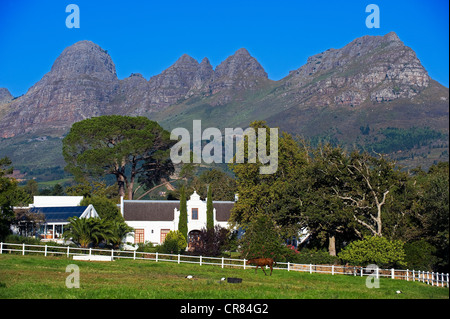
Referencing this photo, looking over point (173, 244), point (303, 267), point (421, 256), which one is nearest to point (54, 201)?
point (173, 244)

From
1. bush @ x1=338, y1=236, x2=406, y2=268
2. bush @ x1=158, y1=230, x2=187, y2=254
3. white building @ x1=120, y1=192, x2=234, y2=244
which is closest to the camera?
bush @ x1=338, y1=236, x2=406, y2=268

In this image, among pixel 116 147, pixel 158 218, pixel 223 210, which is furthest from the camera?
pixel 116 147

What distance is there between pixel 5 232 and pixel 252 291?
97.0 feet

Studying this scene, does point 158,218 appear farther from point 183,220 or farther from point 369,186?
point 369,186

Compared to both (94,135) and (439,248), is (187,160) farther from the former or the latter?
(439,248)

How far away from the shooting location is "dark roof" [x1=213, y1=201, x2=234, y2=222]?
64.2 metres

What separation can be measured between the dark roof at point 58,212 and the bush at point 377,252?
27.2 metres

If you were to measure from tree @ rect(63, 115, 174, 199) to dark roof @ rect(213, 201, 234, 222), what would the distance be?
1656 centimetres

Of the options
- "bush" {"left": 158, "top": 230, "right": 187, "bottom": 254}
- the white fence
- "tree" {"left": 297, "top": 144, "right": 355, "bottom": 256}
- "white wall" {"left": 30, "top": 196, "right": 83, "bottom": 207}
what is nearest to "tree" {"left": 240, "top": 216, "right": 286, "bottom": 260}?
the white fence

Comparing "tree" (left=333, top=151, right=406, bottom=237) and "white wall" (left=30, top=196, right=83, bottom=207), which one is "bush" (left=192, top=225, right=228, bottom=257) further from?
"white wall" (left=30, top=196, right=83, bottom=207)

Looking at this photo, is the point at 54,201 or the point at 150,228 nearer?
the point at 150,228

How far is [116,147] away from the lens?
255 feet

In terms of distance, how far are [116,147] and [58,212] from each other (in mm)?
23921
